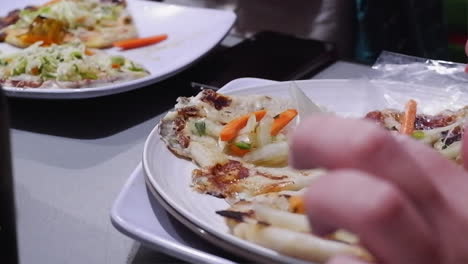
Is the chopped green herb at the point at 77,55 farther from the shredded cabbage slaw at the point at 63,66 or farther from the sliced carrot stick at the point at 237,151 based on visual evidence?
the sliced carrot stick at the point at 237,151

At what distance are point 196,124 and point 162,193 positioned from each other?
0.25 m

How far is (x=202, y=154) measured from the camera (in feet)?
2.93

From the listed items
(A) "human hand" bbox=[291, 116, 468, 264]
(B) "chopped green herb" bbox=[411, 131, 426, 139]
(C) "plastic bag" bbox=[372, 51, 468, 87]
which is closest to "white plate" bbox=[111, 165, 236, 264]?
(A) "human hand" bbox=[291, 116, 468, 264]

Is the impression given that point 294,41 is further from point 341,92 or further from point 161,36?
point 341,92

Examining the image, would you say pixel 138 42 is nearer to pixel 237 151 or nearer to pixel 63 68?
pixel 63 68

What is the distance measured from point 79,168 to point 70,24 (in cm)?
80

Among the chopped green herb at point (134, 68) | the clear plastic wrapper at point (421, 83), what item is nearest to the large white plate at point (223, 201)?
the clear plastic wrapper at point (421, 83)

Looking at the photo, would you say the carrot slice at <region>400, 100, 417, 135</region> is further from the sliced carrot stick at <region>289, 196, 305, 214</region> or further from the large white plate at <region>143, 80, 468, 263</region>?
the sliced carrot stick at <region>289, 196, 305, 214</region>

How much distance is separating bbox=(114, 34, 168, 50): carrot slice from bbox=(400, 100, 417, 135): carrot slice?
0.72 metres

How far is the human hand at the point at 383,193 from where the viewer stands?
15.3 inches

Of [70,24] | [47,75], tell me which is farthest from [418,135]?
[70,24]

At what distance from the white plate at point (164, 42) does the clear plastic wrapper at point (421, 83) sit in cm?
40

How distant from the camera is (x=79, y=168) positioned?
1007mm

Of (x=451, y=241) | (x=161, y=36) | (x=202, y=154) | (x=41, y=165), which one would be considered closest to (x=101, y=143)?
(x=41, y=165)
